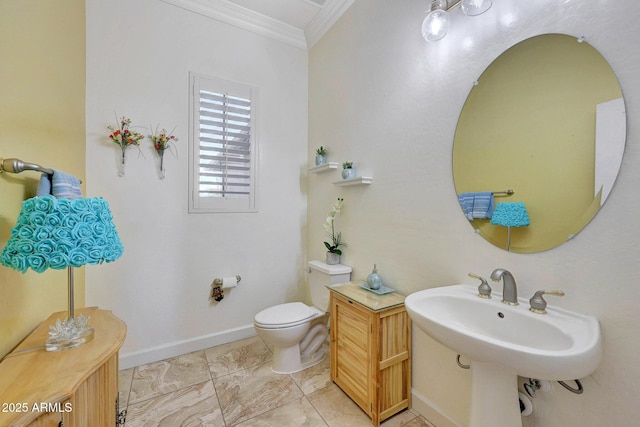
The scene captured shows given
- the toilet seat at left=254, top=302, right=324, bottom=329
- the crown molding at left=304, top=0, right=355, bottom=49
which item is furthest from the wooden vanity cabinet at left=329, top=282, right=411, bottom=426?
the crown molding at left=304, top=0, right=355, bottom=49

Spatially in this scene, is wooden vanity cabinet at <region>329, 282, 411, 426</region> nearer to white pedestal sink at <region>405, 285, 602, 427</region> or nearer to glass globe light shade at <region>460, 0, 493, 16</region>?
white pedestal sink at <region>405, 285, 602, 427</region>

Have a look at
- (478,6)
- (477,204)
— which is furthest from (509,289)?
(478,6)

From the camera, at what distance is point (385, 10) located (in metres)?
1.83

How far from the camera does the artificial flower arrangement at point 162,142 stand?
82.0 inches

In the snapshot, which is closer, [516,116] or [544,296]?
[544,296]

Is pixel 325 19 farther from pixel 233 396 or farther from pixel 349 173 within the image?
pixel 233 396

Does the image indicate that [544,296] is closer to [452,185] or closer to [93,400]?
[452,185]

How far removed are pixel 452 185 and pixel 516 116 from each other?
42 centimetres

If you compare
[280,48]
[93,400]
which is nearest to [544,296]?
[93,400]

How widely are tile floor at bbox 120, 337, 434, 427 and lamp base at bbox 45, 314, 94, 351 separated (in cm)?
88

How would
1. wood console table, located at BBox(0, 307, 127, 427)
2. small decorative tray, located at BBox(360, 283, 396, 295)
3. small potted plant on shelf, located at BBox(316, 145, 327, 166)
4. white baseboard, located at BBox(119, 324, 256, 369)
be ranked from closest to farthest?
wood console table, located at BBox(0, 307, 127, 427)
small decorative tray, located at BBox(360, 283, 396, 295)
white baseboard, located at BBox(119, 324, 256, 369)
small potted plant on shelf, located at BBox(316, 145, 327, 166)

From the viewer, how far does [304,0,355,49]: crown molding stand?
223 centimetres

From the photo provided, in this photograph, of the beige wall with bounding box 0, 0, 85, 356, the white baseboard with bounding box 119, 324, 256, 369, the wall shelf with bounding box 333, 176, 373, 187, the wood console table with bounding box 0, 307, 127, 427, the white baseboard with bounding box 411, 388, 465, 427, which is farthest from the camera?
the white baseboard with bounding box 119, 324, 256, 369

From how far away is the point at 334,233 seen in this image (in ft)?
Answer: 7.75
